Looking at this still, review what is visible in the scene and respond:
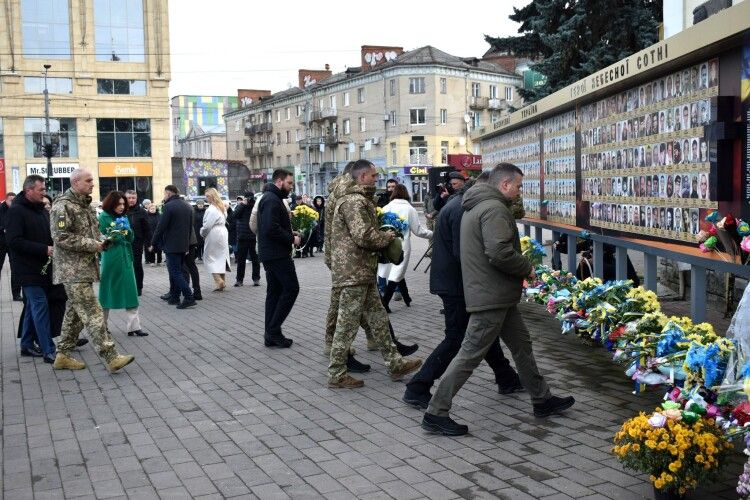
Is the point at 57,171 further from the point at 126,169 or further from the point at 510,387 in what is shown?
the point at 510,387

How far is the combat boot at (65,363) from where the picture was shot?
26.7ft

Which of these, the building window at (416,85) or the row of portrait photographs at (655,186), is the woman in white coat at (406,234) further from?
the building window at (416,85)

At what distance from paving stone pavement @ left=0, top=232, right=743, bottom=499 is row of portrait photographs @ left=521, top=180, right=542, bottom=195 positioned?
3311 mm

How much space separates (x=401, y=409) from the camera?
643 centimetres

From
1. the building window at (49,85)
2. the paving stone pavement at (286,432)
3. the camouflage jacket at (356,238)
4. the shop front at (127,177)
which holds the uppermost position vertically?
the building window at (49,85)

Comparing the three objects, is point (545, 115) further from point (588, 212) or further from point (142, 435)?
point (142, 435)

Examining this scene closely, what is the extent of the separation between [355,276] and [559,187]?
469 centimetres

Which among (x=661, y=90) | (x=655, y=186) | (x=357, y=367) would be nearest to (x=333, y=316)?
(x=357, y=367)

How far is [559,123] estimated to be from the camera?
10695mm

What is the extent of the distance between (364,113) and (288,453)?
216 feet

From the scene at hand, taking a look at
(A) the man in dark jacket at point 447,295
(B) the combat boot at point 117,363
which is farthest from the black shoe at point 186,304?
(A) the man in dark jacket at point 447,295

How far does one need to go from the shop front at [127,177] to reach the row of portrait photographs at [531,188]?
40710mm

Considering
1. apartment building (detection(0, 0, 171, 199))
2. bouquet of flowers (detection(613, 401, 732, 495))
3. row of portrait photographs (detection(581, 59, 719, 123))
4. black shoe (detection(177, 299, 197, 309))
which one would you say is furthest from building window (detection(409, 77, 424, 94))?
bouquet of flowers (detection(613, 401, 732, 495))

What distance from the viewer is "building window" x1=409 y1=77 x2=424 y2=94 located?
6500 centimetres
